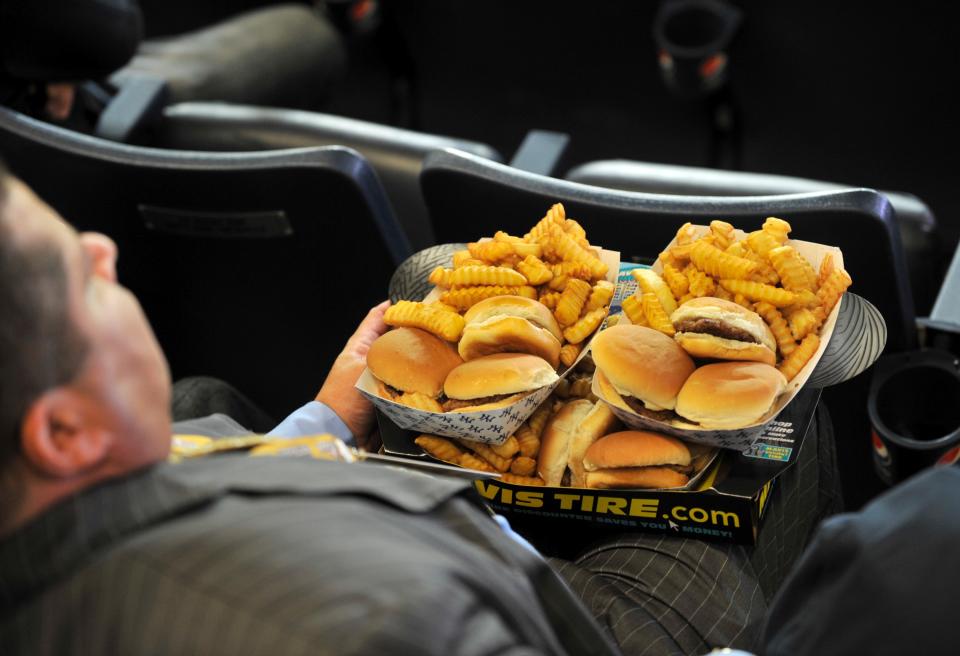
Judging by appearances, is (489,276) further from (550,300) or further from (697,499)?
(697,499)

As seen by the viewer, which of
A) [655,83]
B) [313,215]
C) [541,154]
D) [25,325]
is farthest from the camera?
[655,83]

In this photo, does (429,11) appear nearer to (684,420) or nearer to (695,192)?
(695,192)

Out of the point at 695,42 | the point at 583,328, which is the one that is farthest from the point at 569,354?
the point at 695,42

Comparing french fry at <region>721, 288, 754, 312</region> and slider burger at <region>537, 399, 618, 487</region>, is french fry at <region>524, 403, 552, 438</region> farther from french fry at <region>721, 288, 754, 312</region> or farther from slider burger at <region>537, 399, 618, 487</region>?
french fry at <region>721, 288, 754, 312</region>

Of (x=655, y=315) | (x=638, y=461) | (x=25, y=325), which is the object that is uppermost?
(x=25, y=325)

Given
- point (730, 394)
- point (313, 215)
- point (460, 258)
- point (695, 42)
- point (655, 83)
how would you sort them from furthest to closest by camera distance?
point (655, 83) → point (695, 42) → point (313, 215) → point (460, 258) → point (730, 394)

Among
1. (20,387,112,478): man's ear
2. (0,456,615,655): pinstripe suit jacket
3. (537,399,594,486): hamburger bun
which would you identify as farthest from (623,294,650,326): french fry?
(20,387,112,478): man's ear

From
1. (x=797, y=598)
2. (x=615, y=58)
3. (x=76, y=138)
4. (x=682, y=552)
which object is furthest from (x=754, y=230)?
(x=615, y=58)
